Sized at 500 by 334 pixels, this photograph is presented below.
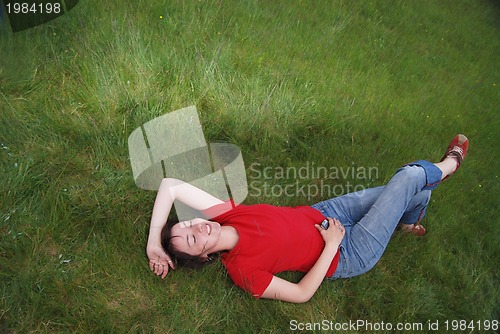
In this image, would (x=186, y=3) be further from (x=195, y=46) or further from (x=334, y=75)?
(x=334, y=75)

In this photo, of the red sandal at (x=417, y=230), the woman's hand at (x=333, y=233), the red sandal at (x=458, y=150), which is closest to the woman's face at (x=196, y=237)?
the woman's hand at (x=333, y=233)

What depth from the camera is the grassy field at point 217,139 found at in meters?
2.05

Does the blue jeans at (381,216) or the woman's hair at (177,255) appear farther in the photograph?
the blue jeans at (381,216)

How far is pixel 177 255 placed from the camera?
2117 millimetres

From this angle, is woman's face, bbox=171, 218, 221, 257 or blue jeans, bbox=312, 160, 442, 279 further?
blue jeans, bbox=312, 160, 442, 279

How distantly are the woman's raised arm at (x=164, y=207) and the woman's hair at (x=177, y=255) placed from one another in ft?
0.07

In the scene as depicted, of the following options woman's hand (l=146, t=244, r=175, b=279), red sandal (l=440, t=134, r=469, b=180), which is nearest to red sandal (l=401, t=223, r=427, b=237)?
red sandal (l=440, t=134, r=469, b=180)

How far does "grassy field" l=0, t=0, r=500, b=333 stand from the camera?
205 cm

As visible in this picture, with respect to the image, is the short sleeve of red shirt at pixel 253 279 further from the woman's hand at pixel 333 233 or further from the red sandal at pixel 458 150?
the red sandal at pixel 458 150

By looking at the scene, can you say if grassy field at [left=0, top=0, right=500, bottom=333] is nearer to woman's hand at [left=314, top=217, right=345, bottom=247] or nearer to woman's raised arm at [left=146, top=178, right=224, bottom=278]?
woman's raised arm at [left=146, top=178, right=224, bottom=278]

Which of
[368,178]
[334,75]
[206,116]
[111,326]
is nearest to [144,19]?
[206,116]

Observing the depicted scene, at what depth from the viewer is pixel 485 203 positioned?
3.24 m

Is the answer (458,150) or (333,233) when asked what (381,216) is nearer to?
(333,233)

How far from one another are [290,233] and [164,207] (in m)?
0.71
